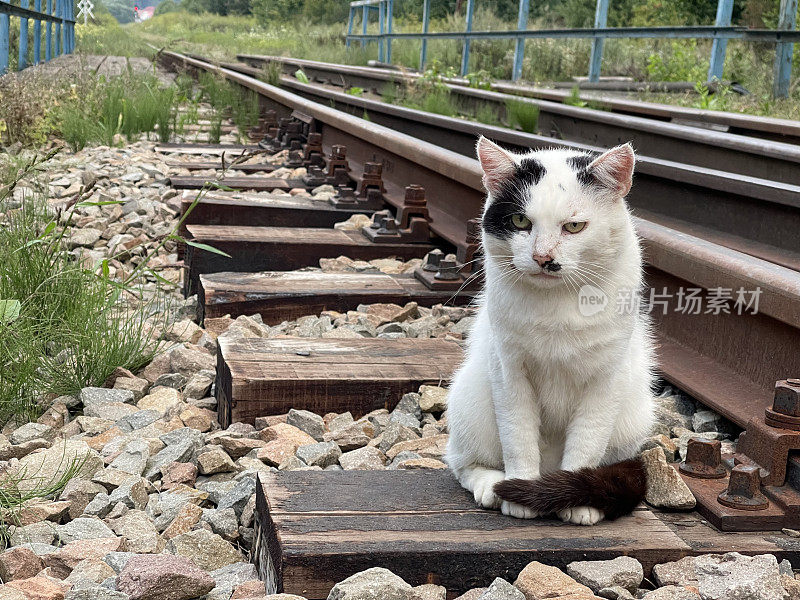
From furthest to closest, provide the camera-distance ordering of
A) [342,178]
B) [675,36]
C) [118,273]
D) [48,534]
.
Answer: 1. [675,36]
2. [342,178]
3. [118,273]
4. [48,534]

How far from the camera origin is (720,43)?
34.8ft

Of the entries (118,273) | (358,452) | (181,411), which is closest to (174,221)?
(118,273)

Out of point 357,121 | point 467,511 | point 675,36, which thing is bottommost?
point 467,511

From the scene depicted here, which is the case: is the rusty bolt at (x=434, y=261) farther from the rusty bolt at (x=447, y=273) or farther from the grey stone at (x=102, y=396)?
the grey stone at (x=102, y=396)

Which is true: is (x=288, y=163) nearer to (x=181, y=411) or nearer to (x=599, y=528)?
(x=181, y=411)

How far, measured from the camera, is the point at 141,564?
191 cm

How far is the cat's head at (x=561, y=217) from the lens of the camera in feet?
6.68

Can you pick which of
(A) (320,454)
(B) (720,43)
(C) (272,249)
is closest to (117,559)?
(A) (320,454)

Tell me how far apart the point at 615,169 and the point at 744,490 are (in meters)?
0.79

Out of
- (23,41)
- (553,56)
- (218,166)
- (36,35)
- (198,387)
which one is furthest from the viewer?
(553,56)

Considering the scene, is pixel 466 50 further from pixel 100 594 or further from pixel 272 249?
pixel 100 594

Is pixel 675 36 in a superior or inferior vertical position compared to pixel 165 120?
superior

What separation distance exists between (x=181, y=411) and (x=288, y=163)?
4.97 m

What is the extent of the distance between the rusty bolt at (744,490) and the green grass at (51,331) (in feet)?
7.36
